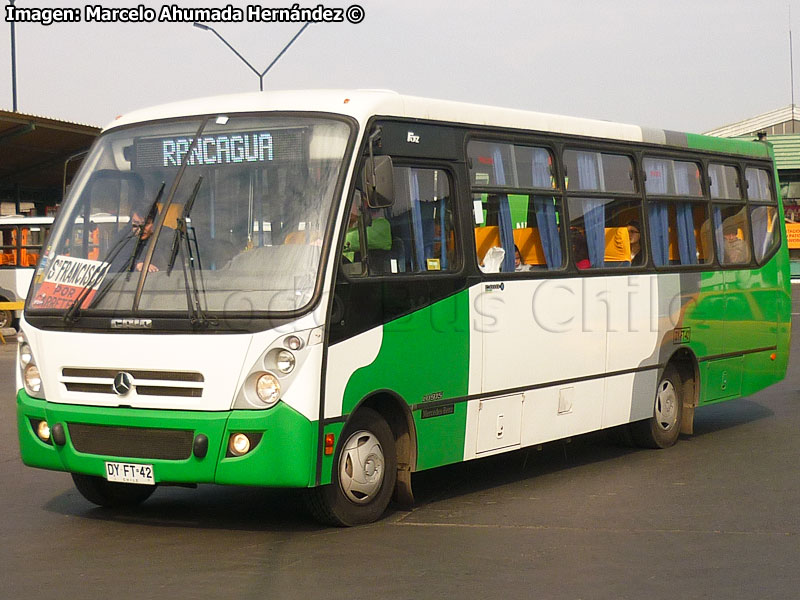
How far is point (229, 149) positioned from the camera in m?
8.23

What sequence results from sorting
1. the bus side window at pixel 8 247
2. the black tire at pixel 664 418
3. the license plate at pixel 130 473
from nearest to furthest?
the license plate at pixel 130 473
the black tire at pixel 664 418
the bus side window at pixel 8 247

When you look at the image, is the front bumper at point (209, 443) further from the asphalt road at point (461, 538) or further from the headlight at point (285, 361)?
the asphalt road at point (461, 538)

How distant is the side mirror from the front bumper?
56.8 inches

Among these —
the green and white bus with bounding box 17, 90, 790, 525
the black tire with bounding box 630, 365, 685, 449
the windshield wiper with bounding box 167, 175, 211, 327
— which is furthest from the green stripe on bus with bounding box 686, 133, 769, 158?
the windshield wiper with bounding box 167, 175, 211, 327

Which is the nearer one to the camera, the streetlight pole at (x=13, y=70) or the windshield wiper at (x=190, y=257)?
the windshield wiper at (x=190, y=257)

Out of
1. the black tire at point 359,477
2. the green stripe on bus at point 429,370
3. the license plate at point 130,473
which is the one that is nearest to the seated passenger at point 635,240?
the green stripe on bus at point 429,370

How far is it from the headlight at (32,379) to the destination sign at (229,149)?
147 cm

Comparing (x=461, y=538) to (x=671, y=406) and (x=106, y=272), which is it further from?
(x=671, y=406)

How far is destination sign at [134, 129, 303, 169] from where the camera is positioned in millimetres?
8148

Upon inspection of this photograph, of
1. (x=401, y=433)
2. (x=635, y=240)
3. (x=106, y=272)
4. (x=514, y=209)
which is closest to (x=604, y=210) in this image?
(x=635, y=240)

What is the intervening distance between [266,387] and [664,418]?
549 centimetres

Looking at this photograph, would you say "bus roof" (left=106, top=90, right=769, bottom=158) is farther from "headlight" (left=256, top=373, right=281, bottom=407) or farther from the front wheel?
the front wheel

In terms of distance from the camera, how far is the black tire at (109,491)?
8789mm

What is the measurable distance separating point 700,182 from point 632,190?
4.87 ft
